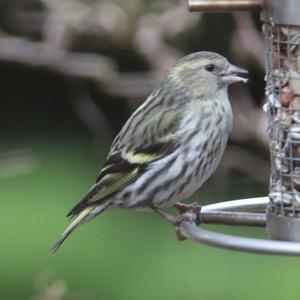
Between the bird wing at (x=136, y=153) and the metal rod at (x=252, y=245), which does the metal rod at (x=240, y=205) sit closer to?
the bird wing at (x=136, y=153)

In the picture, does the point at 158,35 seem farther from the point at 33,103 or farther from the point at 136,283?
the point at 33,103

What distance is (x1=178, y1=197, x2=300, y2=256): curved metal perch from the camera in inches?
157

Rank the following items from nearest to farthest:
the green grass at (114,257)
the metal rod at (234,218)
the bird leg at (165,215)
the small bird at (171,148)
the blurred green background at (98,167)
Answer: the metal rod at (234,218) < the bird leg at (165,215) < the small bird at (171,148) < the blurred green background at (98,167) < the green grass at (114,257)

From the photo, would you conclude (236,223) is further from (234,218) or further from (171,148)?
(171,148)

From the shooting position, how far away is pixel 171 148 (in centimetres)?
508

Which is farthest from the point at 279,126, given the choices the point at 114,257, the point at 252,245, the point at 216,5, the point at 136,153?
the point at 114,257

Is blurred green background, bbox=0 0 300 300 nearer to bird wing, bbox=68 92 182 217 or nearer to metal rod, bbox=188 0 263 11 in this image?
bird wing, bbox=68 92 182 217

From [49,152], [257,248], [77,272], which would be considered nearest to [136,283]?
[77,272]

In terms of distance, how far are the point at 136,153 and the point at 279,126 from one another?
67 centimetres

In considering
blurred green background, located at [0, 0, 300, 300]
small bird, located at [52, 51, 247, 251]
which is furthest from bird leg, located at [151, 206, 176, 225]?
blurred green background, located at [0, 0, 300, 300]

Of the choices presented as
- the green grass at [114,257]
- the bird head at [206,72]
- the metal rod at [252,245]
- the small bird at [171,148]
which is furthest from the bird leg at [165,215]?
the green grass at [114,257]

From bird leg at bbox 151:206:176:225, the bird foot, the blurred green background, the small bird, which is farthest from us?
the blurred green background

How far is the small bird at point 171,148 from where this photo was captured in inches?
198

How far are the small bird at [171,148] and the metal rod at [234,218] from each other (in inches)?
15.0
